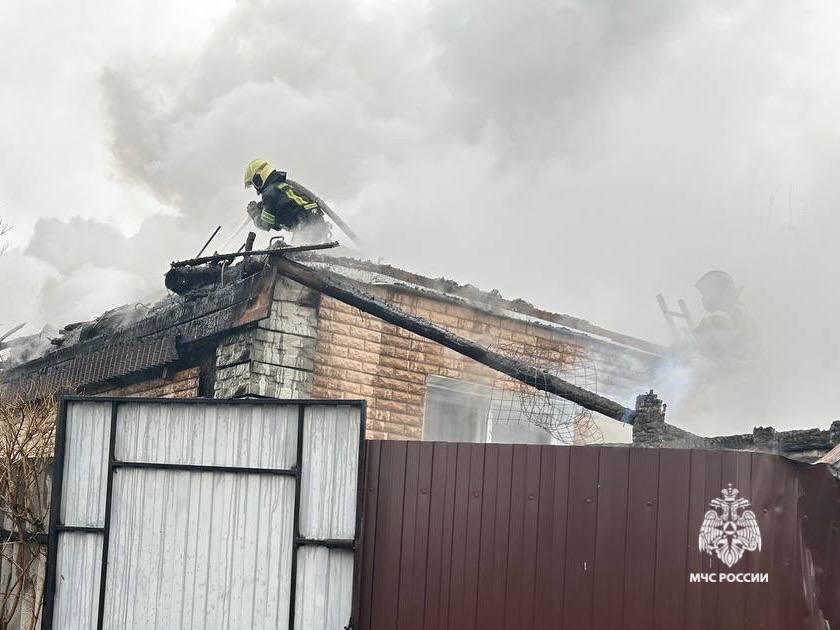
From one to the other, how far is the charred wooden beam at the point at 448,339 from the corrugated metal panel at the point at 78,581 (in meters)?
4.36

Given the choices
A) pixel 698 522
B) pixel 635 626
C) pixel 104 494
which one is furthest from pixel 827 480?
pixel 104 494

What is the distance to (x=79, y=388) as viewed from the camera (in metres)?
14.7

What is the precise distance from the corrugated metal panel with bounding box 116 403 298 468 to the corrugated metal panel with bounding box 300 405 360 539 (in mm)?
159

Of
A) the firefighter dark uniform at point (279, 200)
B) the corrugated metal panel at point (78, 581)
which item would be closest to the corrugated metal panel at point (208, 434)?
the corrugated metal panel at point (78, 581)

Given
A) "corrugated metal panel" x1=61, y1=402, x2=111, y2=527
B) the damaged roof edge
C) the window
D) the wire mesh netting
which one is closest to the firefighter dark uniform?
the damaged roof edge

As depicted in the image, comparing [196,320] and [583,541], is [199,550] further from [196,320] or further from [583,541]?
[196,320]

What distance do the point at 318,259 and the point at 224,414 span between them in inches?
191

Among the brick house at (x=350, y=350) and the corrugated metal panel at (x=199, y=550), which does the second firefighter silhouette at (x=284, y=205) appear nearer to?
the brick house at (x=350, y=350)

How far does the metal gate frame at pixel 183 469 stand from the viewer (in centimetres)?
747

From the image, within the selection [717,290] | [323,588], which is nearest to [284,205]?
[717,290]

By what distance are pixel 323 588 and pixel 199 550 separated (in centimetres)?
98

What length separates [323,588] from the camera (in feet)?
24.6
